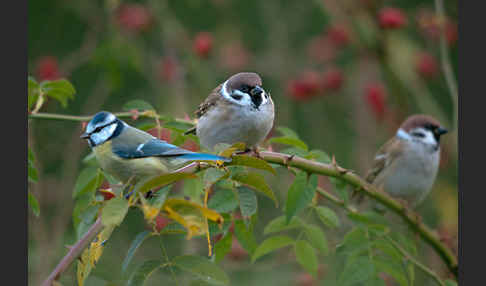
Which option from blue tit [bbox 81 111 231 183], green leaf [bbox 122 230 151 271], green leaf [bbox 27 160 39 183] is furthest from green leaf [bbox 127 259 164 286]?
green leaf [bbox 27 160 39 183]

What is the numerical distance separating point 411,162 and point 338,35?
1392mm

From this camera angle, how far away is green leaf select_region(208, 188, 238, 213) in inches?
88.5

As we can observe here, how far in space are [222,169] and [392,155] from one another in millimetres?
3186

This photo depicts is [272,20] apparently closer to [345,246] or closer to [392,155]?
[392,155]

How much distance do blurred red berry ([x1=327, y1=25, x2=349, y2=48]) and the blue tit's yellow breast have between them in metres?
3.33

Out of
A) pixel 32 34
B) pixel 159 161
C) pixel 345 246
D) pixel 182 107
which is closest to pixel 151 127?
pixel 159 161

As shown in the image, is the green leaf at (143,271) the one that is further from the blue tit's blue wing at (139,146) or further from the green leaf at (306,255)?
the green leaf at (306,255)

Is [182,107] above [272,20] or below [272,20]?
below

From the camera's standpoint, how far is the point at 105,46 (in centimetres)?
459

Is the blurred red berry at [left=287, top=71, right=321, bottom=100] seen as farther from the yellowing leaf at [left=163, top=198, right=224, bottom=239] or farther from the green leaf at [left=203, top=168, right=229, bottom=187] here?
the yellowing leaf at [left=163, top=198, right=224, bottom=239]

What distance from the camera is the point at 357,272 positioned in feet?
8.01

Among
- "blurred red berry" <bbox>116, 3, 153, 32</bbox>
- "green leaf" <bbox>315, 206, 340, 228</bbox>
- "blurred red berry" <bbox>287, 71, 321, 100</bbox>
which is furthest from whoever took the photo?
"blurred red berry" <bbox>287, 71, 321, 100</bbox>

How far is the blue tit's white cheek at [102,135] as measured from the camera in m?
2.56

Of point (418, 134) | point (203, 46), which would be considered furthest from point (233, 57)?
point (418, 134)
